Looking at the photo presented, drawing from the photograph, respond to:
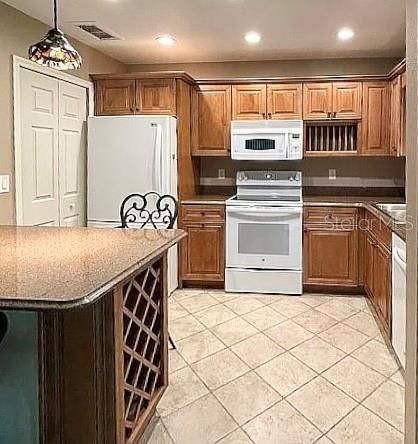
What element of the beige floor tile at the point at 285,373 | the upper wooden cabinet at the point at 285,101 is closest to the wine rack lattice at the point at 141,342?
the beige floor tile at the point at 285,373

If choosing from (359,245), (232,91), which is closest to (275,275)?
(359,245)

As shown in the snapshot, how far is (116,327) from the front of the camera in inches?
81.6

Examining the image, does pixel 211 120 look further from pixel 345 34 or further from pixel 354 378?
pixel 354 378

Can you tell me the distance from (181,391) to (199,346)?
2.51 ft

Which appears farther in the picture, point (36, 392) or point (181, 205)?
point (181, 205)

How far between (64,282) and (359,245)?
3969 millimetres

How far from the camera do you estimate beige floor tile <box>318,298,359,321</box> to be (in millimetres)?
4688

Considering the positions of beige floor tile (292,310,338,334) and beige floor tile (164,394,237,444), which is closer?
beige floor tile (164,394,237,444)

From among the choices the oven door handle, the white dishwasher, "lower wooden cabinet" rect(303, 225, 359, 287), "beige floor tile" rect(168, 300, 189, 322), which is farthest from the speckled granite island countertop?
"lower wooden cabinet" rect(303, 225, 359, 287)

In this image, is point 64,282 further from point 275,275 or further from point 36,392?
point 275,275

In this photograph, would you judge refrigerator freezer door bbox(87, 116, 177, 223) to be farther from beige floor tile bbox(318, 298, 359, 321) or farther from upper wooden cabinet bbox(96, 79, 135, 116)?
beige floor tile bbox(318, 298, 359, 321)

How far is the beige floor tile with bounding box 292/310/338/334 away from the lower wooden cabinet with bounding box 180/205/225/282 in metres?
1.11

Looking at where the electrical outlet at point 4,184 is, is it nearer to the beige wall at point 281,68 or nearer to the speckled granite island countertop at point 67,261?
the speckled granite island countertop at point 67,261

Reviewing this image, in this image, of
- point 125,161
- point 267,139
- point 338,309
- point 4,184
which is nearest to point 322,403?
point 338,309
